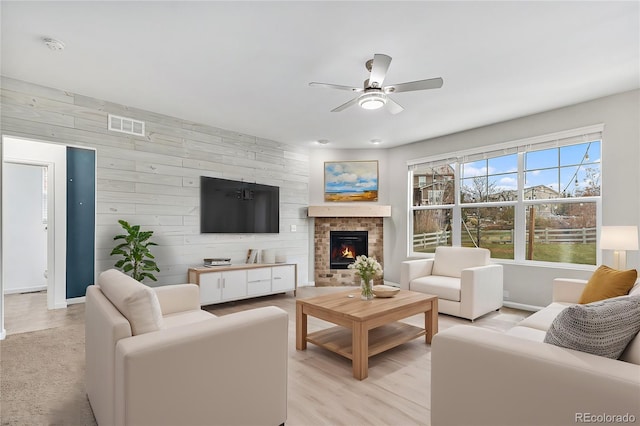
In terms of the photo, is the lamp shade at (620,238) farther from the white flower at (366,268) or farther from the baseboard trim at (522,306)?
the white flower at (366,268)

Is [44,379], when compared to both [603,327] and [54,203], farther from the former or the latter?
[603,327]

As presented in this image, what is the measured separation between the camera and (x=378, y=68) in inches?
100

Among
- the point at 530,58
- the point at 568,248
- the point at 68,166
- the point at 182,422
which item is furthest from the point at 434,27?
the point at 68,166

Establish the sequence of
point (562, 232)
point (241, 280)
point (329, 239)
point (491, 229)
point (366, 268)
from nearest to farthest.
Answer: point (366, 268) → point (562, 232) → point (241, 280) → point (491, 229) → point (329, 239)

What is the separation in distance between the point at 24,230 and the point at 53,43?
4.06 metres

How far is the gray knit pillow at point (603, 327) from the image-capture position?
126cm

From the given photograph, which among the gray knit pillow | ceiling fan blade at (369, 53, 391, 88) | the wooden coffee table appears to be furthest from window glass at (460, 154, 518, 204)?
the gray knit pillow

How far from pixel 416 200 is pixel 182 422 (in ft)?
17.3

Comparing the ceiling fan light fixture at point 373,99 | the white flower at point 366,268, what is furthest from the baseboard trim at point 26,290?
the ceiling fan light fixture at point 373,99

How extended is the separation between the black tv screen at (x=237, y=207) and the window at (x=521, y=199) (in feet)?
8.57

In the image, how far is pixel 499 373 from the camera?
134 centimetres

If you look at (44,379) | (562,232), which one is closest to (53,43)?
(44,379)

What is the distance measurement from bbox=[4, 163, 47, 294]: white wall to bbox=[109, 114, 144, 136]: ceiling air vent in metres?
2.25

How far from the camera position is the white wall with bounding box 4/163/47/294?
5180mm
